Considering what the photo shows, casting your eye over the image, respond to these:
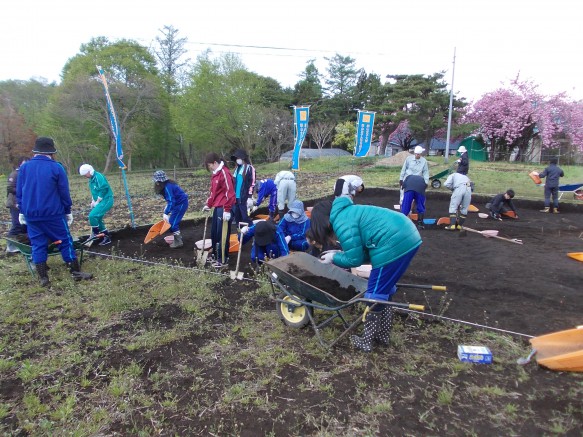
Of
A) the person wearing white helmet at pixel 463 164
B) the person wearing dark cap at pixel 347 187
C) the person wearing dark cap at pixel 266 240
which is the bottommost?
the person wearing dark cap at pixel 266 240

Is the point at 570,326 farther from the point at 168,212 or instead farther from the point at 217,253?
the point at 168,212

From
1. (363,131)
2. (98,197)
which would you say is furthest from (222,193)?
(363,131)

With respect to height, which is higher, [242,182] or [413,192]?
[242,182]

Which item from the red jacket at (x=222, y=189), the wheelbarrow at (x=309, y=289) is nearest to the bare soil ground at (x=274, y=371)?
the wheelbarrow at (x=309, y=289)

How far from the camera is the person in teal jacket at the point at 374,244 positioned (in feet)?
9.02

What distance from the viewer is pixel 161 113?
3306 cm

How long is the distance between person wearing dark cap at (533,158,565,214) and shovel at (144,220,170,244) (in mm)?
9534

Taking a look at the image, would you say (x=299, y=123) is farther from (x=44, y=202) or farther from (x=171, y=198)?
(x=44, y=202)

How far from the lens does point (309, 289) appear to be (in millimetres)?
2928

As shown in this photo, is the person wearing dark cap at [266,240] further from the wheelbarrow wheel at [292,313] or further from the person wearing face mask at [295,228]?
the wheelbarrow wheel at [292,313]

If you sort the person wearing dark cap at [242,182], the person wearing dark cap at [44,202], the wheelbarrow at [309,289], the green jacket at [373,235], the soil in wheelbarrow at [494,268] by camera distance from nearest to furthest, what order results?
the green jacket at [373,235] → the wheelbarrow at [309,289] → the soil in wheelbarrow at [494,268] → the person wearing dark cap at [44,202] → the person wearing dark cap at [242,182]

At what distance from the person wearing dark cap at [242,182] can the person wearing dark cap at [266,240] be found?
1.84 feet

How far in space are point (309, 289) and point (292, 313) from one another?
66 cm

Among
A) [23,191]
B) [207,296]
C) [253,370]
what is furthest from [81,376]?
[23,191]
